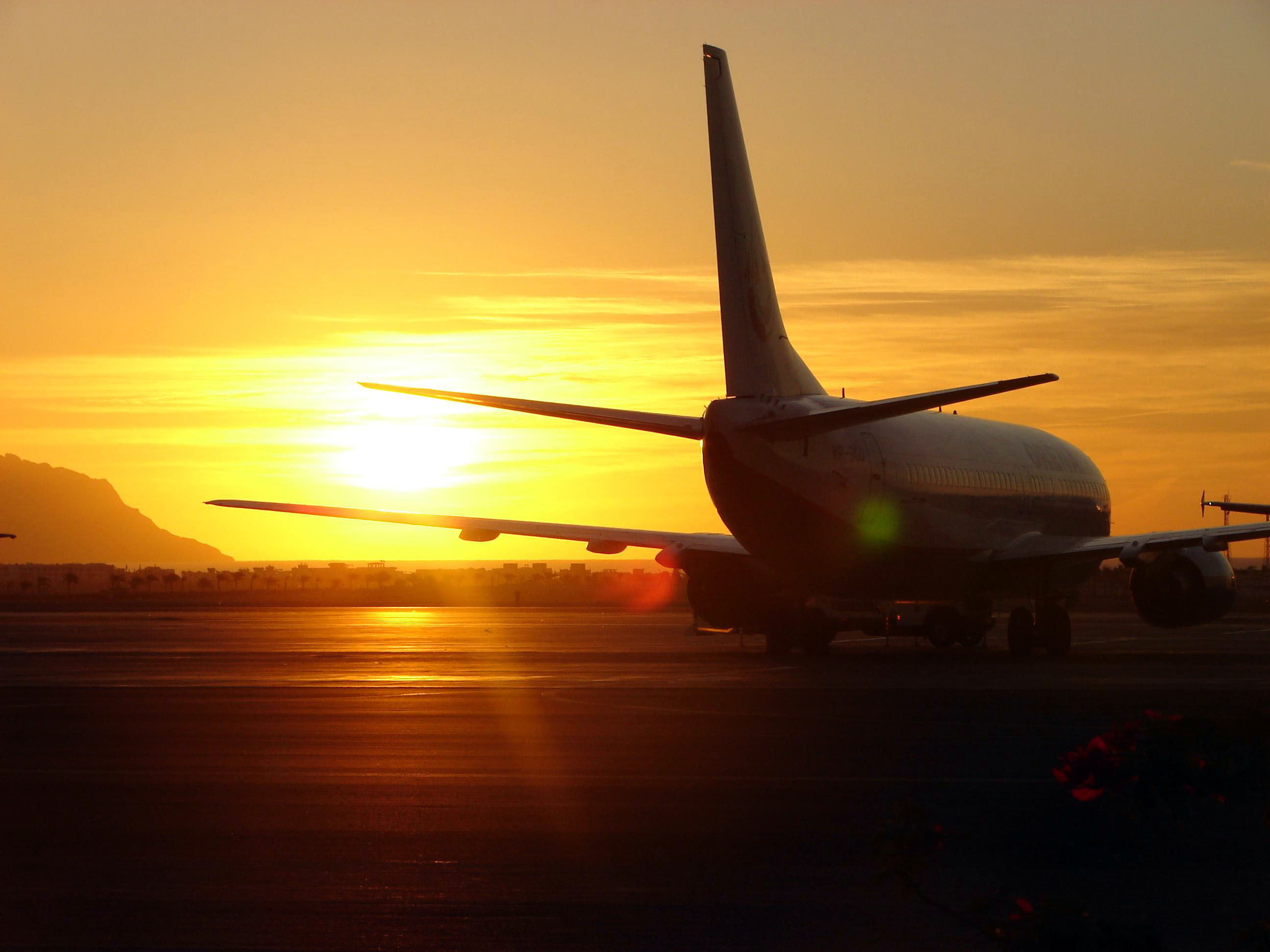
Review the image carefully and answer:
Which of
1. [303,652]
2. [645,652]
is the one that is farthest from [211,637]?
[645,652]

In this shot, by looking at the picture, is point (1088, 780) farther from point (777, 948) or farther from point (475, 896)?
point (475, 896)

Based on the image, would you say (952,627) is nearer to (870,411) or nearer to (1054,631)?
(1054,631)

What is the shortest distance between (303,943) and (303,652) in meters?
25.5

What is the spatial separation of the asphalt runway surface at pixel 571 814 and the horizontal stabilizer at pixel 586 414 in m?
4.32

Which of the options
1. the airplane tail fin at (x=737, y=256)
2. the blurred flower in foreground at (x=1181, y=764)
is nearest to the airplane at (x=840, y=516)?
the airplane tail fin at (x=737, y=256)

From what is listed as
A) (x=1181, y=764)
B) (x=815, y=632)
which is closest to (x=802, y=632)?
(x=815, y=632)

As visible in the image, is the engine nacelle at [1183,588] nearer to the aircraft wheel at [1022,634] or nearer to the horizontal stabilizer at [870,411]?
the aircraft wheel at [1022,634]

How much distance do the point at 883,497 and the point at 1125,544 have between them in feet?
17.4

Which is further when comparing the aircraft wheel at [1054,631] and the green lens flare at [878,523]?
the aircraft wheel at [1054,631]

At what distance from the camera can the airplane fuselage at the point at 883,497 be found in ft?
89.2

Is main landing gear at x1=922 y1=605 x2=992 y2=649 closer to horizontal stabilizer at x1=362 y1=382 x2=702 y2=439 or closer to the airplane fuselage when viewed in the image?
the airplane fuselage

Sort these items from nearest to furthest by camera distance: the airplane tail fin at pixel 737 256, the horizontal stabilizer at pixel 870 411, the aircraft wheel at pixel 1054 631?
the horizontal stabilizer at pixel 870 411, the airplane tail fin at pixel 737 256, the aircraft wheel at pixel 1054 631

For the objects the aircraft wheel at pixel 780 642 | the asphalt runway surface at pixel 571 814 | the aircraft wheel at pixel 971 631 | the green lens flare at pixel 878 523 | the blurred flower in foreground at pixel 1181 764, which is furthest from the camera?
the aircraft wheel at pixel 971 631

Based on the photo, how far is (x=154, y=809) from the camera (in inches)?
438
